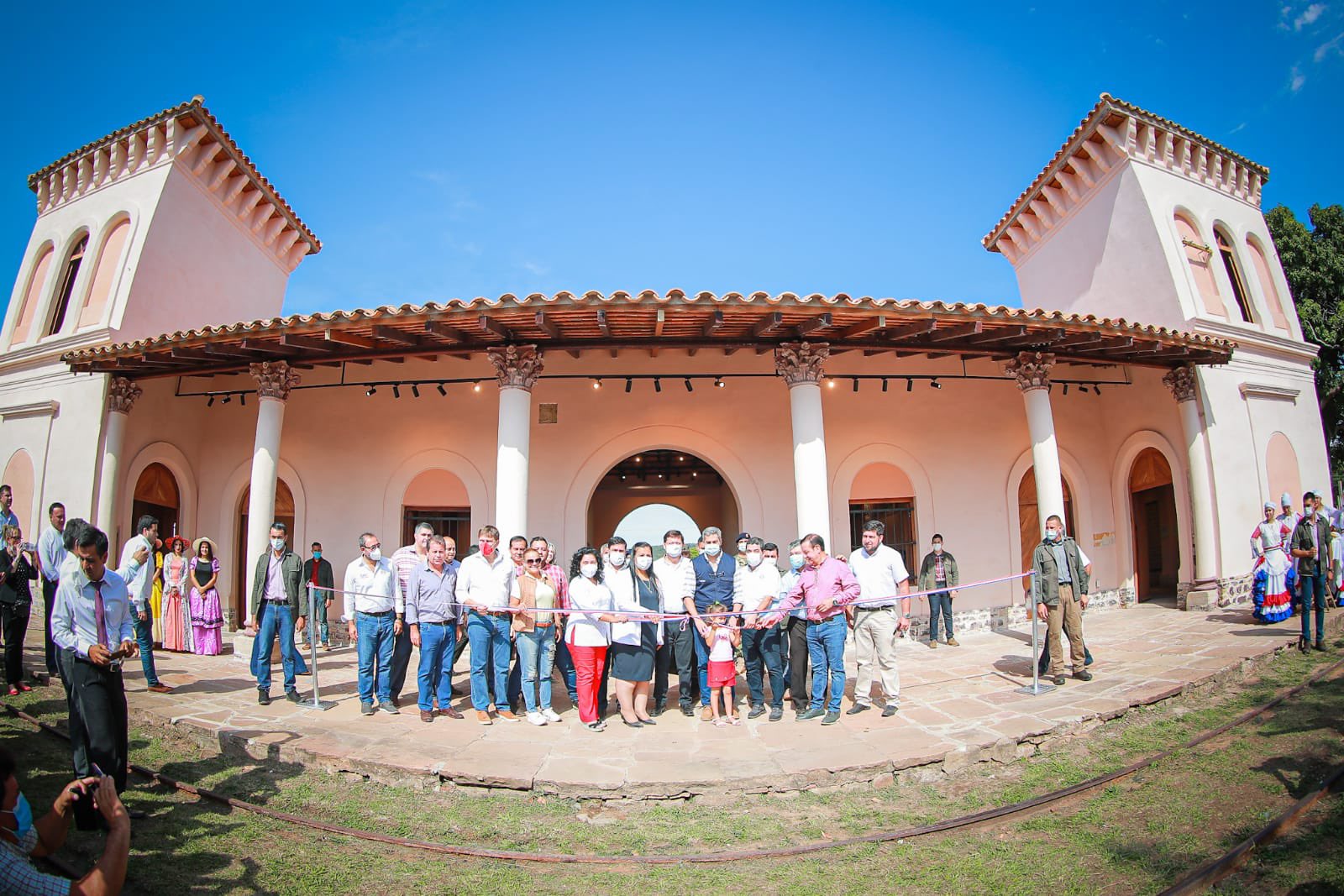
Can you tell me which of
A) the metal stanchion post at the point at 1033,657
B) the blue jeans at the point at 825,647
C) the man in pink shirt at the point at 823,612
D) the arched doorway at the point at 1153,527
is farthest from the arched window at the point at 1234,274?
the blue jeans at the point at 825,647

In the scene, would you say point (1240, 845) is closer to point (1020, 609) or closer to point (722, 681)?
point (722, 681)

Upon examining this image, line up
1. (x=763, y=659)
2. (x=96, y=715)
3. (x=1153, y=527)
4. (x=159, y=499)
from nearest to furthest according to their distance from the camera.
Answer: (x=96, y=715) < (x=763, y=659) < (x=159, y=499) < (x=1153, y=527)

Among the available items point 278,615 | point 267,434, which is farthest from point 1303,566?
point 267,434

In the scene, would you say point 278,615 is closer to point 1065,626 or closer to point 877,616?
point 877,616

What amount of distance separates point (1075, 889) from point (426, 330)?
7.89 m

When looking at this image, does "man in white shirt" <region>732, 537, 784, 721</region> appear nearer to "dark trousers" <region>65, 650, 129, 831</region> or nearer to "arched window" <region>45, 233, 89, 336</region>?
"dark trousers" <region>65, 650, 129, 831</region>

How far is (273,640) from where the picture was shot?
22.3ft

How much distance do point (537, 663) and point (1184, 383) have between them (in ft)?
36.6

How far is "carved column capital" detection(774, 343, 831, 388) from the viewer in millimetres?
8969

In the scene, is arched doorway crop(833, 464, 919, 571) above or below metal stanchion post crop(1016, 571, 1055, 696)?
above

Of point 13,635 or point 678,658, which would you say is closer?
point 678,658

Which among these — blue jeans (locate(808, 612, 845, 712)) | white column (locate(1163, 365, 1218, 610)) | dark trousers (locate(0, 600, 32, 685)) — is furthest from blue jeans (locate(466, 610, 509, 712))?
white column (locate(1163, 365, 1218, 610))

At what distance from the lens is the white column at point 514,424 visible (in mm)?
8703

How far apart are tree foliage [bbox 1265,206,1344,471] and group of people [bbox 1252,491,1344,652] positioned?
9.31m
